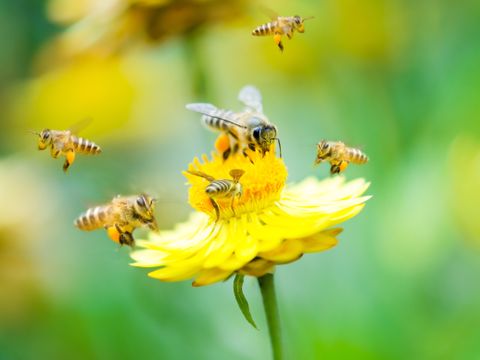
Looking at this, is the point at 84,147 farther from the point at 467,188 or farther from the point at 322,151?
the point at 467,188

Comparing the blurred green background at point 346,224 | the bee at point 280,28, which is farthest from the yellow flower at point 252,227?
the blurred green background at point 346,224

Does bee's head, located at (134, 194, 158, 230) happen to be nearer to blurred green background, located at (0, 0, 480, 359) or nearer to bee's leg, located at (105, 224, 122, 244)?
bee's leg, located at (105, 224, 122, 244)

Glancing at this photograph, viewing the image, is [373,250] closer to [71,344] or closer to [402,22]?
[402,22]

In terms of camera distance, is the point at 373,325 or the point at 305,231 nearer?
the point at 305,231

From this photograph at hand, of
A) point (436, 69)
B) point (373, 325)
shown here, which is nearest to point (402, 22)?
point (436, 69)

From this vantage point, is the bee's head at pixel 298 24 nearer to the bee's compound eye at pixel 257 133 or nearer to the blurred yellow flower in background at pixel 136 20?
the bee's compound eye at pixel 257 133

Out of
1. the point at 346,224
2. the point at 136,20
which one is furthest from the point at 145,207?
the point at 346,224
